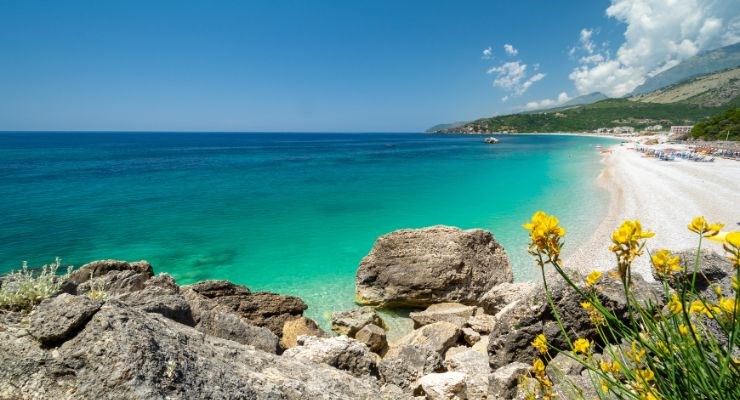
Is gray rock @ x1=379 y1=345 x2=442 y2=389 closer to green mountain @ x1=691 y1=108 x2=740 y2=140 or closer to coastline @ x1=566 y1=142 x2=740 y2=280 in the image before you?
coastline @ x1=566 y1=142 x2=740 y2=280

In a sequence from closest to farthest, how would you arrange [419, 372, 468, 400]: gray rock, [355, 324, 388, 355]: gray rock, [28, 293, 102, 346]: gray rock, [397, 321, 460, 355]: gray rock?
[28, 293, 102, 346]: gray rock → [419, 372, 468, 400]: gray rock → [397, 321, 460, 355]: gray rock → [355, 324, 388, 355]: gray rock

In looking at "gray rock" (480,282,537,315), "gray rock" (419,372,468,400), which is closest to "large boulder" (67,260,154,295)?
"gray rock" (419,372,468,400)

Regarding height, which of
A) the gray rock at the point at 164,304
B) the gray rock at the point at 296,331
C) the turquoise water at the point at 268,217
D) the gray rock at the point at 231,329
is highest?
the gray rock at the point at 164,304

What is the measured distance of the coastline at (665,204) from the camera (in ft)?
51.2

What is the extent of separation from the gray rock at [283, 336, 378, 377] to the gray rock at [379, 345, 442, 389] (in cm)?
28

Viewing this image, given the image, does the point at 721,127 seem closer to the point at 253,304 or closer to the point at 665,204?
the point at 665,204

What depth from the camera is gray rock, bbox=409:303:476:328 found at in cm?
1059

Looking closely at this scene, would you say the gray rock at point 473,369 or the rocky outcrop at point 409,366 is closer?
the gray rock at point 473,369

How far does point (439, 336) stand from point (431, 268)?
Result: 3683 millimetres

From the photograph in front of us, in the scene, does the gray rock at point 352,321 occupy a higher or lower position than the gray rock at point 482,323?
lower

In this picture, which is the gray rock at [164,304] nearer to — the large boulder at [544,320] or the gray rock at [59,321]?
the gray rock at [59,321]

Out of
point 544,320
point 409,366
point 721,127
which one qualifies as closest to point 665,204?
point 544,320

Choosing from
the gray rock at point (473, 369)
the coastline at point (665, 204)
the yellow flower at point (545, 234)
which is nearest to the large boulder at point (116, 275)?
the gray rock at point (473, 369)

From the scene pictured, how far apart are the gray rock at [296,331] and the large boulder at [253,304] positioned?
0.94 feet
